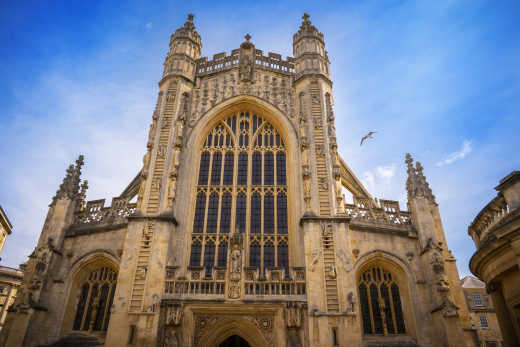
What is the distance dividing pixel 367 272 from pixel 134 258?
10.1m

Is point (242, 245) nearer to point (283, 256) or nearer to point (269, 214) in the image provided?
point (283, 256)

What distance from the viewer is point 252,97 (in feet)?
69.9

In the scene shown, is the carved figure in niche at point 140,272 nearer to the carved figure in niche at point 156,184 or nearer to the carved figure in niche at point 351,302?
the carved figure in niche at point 156,184

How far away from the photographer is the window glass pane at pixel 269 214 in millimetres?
17766

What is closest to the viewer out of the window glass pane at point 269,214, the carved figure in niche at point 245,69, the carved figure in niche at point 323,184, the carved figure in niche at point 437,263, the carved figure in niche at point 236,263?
the carved figure in niche at point 236,263

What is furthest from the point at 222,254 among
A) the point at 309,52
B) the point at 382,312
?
the point at 309,52

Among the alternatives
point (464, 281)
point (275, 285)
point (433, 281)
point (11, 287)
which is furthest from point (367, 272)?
point (11, 287)

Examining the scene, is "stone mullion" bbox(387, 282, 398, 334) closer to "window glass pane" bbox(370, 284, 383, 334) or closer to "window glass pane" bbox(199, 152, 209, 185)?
"window glass pane" bbox(370, 284, 383, 334)

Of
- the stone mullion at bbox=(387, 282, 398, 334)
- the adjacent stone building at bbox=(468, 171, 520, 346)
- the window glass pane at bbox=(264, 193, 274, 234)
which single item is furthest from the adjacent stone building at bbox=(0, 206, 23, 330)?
the adjacent stone building at bbox=(468, 171, 520, 346)

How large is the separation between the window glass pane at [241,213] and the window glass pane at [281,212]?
1597 millimetres

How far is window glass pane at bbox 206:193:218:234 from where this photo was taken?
17844 mm

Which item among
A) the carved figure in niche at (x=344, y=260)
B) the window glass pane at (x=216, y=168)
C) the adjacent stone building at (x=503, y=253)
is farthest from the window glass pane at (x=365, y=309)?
the window glass pane at (x=216, y=168)

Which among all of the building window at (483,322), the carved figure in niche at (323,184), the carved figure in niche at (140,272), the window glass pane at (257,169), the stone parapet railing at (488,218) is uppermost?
the window glass pane at (257,169)

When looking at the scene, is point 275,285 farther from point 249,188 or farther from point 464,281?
point 464,281
